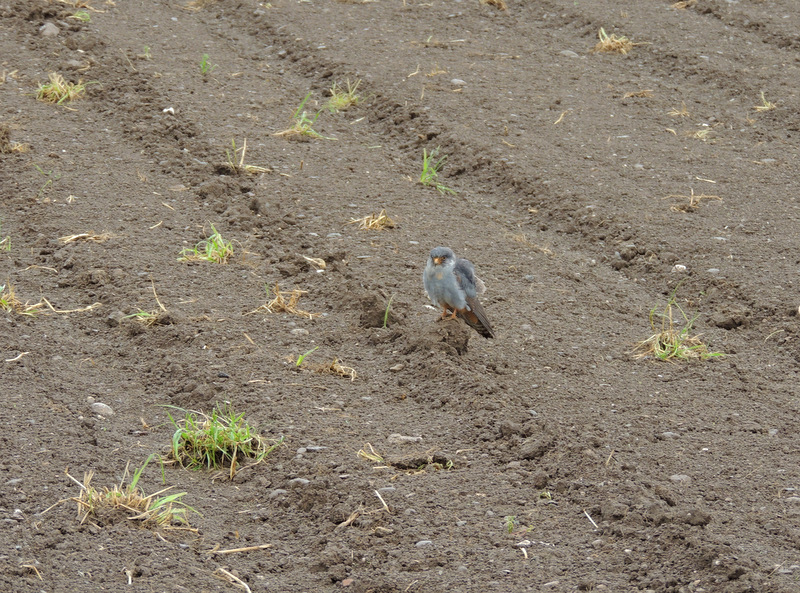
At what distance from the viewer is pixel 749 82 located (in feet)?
25.2

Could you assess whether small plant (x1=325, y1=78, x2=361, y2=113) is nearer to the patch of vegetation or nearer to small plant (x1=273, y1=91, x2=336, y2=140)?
small plant (x1=273, y1=91, x2=336, y2=140)

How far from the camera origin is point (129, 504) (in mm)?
3322

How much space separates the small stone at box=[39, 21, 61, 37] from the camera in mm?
7762

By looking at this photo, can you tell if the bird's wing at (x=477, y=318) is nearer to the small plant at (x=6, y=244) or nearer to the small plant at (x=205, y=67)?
the small plant at (x=6, y=244)

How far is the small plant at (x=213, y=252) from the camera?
5273 millimetres

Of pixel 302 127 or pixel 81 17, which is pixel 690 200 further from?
pixel 81 17

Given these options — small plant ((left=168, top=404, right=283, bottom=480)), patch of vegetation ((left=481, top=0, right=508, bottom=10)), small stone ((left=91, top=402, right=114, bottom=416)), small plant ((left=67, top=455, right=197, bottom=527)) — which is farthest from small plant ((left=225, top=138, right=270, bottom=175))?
patch of vegetation ((left=481, top=0, right=508, bottom=10))

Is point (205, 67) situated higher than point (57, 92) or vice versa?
point (205, 67)

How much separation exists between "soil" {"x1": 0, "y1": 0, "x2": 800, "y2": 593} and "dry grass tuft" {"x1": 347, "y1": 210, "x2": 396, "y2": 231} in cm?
6

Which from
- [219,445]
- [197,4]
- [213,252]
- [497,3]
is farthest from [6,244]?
[497,3]

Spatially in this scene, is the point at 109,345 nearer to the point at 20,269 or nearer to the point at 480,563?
the point at 20,269

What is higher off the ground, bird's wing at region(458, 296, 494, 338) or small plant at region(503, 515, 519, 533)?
bird's wing at region(458, 296, 494, 338)

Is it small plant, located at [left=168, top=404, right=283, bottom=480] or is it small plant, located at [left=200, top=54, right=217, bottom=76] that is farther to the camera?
small plant, located at [left=200, top=54, right=217, bottom=76]

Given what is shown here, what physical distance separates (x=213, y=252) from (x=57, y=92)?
2.56 m
